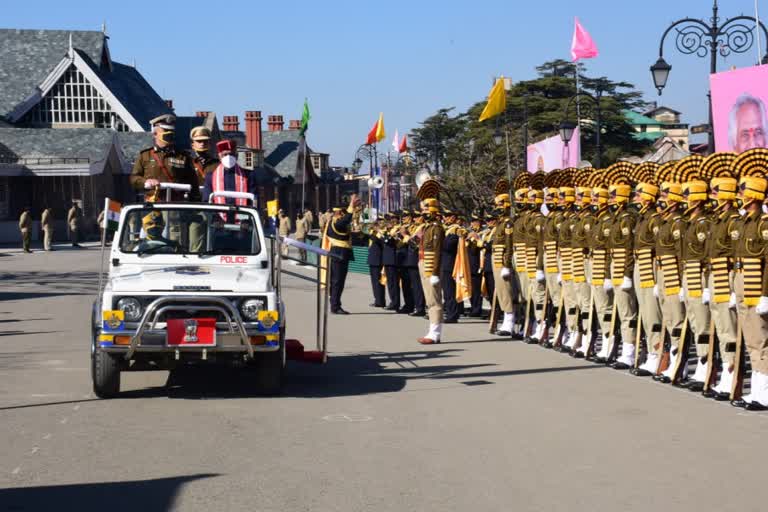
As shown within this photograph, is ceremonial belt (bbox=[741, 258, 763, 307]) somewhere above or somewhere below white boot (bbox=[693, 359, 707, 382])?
above

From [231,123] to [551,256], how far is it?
9254cm

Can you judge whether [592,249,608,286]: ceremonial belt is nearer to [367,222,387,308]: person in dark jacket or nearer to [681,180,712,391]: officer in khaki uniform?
[681,180,712,391]: officer in khaki uniform

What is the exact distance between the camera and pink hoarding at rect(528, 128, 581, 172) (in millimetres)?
27812

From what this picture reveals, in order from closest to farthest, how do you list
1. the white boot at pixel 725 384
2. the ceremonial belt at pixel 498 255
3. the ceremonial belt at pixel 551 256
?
the white boot at pixel 725 384 → the ceremonial belt at pixel 551 256 → the ceremonial belt at pixel 498 255

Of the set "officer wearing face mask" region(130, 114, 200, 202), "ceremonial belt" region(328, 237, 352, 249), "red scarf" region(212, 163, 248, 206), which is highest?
"officer wearing face mask" region(130, 114, 200, 202)

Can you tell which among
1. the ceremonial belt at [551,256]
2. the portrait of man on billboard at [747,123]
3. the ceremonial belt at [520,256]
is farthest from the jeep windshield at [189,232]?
the portrait of man on billboard at [747,123]

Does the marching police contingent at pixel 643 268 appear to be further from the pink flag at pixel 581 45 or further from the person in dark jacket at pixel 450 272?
the pink flag at pixel 581 45

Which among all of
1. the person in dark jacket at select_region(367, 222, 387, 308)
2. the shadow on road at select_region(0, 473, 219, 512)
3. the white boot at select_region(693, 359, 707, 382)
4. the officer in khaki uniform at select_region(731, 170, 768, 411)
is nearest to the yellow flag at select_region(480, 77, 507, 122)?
the person in dark jacket at select_region(367, 222, 387, 308)

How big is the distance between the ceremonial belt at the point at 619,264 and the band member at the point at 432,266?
326cm

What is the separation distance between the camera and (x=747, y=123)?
15.6m

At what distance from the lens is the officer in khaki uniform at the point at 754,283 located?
11.4m

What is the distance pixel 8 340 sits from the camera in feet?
59.9

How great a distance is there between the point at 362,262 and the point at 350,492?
31716mm

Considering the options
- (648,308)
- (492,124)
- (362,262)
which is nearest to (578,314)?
(648,308)
